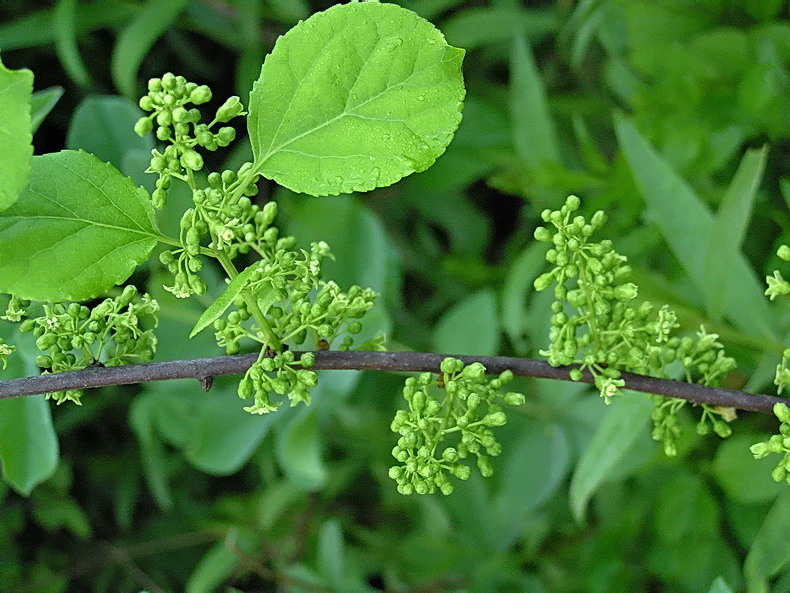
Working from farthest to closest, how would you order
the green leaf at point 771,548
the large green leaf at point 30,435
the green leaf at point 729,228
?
the large green leaf at point 30,435
the green leaf at point 729,228
the green leaf at point 771,548

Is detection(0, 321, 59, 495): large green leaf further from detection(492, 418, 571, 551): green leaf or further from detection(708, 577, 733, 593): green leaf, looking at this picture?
detection(492, 418, 571, 551): green leaf

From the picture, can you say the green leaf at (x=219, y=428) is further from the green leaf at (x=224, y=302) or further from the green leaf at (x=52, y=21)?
the green leaf at (x=224, y=302)

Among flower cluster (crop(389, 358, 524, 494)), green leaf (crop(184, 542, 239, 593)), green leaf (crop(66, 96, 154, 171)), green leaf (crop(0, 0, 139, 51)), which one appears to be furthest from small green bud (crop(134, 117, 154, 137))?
green leaf (crop(0, 0, 139, 51))

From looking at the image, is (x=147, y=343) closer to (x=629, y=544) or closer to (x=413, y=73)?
(x=413, y=73)

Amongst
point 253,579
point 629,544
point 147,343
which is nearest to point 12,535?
point 253,579

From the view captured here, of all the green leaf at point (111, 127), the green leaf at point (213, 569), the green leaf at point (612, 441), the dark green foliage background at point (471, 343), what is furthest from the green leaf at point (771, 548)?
the green leaf at point (213, 569)

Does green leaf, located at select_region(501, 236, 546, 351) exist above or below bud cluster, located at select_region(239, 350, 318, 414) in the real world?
below

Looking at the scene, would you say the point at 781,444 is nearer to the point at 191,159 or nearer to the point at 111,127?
the point at 191,159
